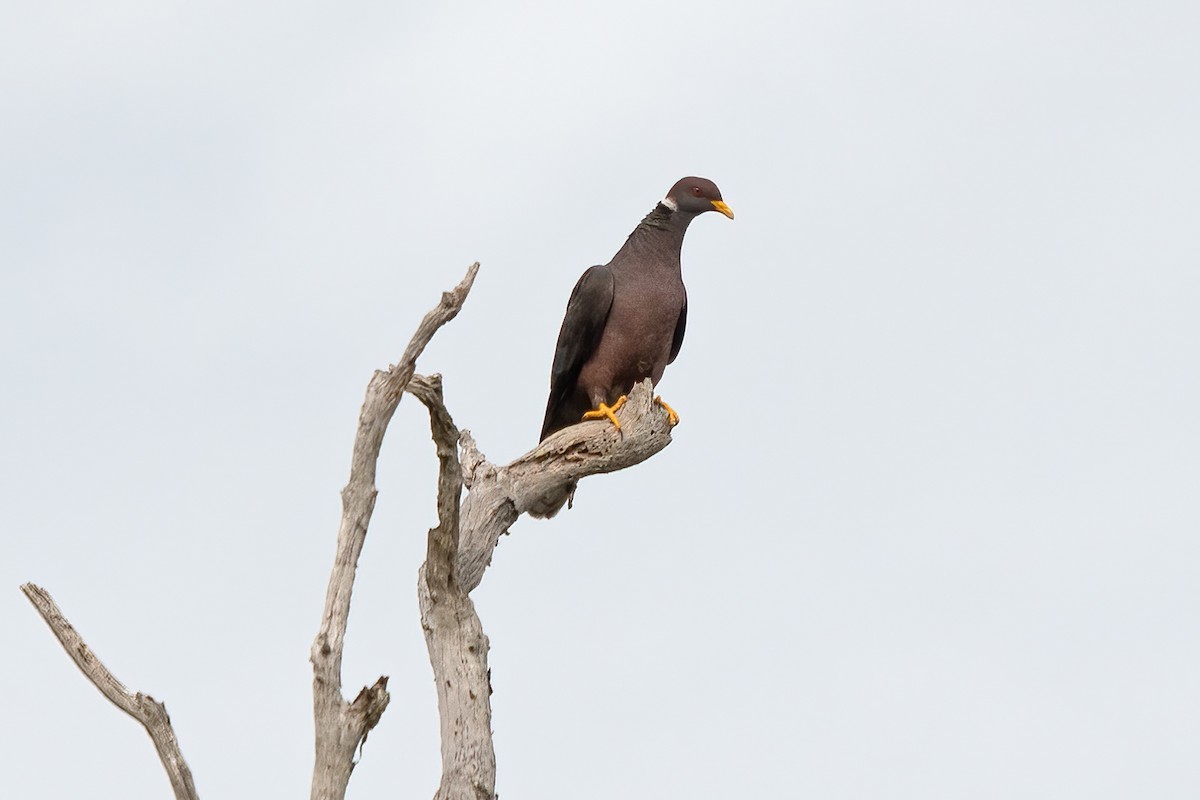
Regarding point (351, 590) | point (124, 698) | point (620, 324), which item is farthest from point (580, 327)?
point (124, 698)

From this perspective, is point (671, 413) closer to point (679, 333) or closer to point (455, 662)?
point (679, 333)

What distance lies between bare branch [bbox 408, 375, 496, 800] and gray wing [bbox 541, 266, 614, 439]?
204cm

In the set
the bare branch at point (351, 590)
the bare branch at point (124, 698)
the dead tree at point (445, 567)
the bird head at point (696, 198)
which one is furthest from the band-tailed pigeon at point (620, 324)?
the bare branch at point (124, 698)

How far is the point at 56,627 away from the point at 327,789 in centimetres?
135

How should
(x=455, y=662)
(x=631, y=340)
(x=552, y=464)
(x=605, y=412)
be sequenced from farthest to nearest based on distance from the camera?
(x=631, y=340), (x=605, y=412), (x=552, y=464), (x=455, y=662)

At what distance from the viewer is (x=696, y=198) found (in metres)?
9.32

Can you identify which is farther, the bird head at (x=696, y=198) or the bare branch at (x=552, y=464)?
the bird head at (x=696, y=198)

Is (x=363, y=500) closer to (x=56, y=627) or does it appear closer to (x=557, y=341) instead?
(x=56, y=627)

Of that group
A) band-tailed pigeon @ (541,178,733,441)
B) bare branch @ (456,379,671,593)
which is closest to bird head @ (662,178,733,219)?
band-tailed pigeon @ (541,178,733,441)

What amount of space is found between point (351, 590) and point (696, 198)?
4209 millimetres

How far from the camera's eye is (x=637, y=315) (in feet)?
28.6

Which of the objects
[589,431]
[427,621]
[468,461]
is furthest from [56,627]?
[589,431]

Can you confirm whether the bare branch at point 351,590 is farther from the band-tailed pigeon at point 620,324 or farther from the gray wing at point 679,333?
the gray wing at point 679,333

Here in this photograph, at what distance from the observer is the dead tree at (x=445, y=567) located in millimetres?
6070
